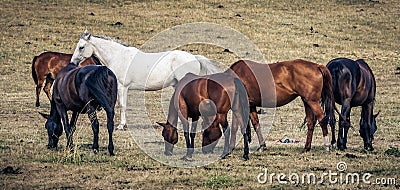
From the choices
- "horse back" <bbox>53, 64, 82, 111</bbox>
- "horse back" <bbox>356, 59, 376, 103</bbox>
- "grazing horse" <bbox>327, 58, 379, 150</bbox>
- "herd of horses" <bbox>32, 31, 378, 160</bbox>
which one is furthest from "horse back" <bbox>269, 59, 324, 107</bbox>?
"horse back" <bbox>53, 64, 82, 111</bbox>

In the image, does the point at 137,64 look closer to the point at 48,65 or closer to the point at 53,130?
the point at 48,65

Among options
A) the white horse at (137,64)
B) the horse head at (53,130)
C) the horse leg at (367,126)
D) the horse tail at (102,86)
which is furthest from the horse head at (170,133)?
the white horse at (137,64)

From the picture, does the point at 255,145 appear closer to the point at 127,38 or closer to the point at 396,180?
the point at 396,180

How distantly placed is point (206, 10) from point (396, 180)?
29658 mm

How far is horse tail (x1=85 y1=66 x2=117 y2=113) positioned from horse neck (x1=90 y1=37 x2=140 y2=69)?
5137mm

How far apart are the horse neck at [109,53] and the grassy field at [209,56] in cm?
157

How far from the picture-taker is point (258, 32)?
118 feet

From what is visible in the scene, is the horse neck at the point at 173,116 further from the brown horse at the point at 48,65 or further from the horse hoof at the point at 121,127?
the brown horse at the point at 48,65

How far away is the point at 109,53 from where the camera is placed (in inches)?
692

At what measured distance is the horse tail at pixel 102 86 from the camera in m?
12.2

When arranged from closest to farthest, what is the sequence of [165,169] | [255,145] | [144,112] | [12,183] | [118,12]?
1. [12,183]
2. [165,169]
3. [255,145]
4. [144,112]
5. [118,12]

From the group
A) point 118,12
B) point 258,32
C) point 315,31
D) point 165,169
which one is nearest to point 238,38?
point 258,32

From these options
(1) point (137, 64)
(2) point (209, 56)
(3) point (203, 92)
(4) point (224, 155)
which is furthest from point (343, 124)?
(2) point (209, 56)

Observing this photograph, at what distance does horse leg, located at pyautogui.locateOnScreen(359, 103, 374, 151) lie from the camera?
537 inches
